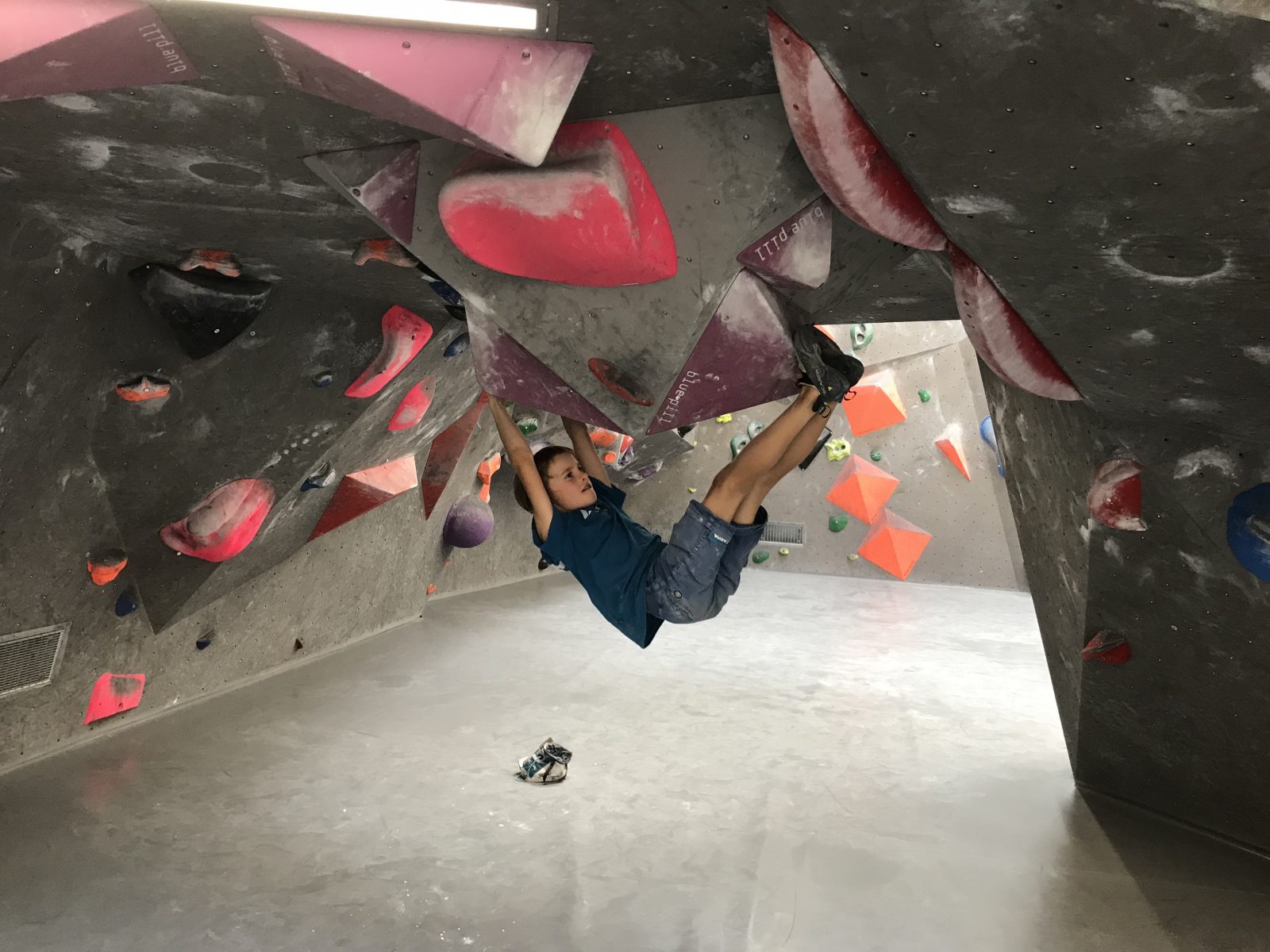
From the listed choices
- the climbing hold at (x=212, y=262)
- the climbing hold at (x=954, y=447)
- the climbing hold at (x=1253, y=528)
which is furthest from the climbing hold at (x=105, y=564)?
the climbing hold at (x=954, y=447)

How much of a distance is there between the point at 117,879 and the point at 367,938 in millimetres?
728

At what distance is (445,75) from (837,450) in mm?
6821

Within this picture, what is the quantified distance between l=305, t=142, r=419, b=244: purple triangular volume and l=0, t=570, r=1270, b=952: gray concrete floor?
64.7 inches

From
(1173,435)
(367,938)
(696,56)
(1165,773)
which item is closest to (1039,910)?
(1165,773)

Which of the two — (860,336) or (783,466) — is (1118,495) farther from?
(860,336)

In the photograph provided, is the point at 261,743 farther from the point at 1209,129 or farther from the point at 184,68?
the point at 1209,129

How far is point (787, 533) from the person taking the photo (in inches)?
326

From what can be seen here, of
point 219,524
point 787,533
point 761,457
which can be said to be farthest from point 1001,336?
point 787,533

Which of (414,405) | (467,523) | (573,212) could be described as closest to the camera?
(573,212)

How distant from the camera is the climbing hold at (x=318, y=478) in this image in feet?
12.1

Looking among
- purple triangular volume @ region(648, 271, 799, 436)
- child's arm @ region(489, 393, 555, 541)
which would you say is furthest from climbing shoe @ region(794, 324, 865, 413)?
child's arm @ region(489, 393, 555, 541)

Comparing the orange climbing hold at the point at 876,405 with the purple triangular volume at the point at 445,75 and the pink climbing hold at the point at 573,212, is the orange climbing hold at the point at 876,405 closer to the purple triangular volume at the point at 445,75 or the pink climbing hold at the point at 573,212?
the pink climbing hold at the point at 573,212

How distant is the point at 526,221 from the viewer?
1825 millimetres

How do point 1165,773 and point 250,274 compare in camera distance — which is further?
point 1165,773
